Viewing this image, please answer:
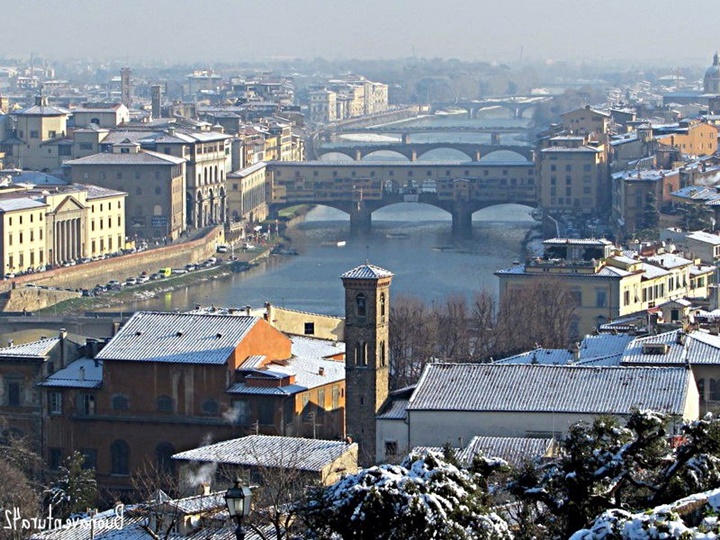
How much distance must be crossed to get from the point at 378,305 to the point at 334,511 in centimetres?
704

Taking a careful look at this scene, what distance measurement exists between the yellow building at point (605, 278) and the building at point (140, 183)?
488 inches

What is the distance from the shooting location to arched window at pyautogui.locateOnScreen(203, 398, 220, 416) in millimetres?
11781

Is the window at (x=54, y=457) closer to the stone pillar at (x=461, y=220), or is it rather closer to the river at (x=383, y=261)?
the river at (x=383, y=261)

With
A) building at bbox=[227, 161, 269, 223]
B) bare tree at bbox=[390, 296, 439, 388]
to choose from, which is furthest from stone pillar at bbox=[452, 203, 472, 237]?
bare tree at bbox=[390, 296, 439, 388]

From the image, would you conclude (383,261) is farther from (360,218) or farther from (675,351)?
(675,351)

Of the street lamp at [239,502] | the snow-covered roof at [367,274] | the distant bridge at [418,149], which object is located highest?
the street lamp at [239,502]

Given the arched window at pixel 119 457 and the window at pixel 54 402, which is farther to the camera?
the window at pixel 54 402

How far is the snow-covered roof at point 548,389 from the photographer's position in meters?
10.2

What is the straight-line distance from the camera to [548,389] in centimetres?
1044

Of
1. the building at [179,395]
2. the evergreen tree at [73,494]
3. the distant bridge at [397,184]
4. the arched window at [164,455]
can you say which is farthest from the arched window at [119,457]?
the distant bridge at [397,184]

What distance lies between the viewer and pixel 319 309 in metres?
22.8

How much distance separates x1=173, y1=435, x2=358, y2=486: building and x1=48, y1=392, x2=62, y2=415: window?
2521mm

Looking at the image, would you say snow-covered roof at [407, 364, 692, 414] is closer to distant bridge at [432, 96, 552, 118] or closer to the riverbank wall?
the riverbank wall

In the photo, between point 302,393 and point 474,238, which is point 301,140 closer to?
point 474,238
